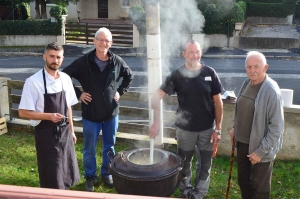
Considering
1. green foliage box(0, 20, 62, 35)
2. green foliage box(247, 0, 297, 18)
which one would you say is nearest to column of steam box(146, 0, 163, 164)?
green foliage box(0, 20, 62, 35)

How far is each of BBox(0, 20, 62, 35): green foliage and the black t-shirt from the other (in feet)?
55.0

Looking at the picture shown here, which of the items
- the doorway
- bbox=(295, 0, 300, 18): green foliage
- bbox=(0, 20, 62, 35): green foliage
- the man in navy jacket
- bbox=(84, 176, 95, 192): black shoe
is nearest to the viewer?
the man in navy jacket

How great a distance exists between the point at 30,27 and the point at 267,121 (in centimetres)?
1863

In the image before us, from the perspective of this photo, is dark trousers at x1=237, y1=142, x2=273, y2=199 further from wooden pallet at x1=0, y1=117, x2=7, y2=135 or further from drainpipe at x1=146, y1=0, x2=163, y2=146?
wooden pallet at x1=0, y1=117, x2=7, y2=135

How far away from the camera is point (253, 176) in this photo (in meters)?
3.72

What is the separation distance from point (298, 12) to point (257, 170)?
25869 millimetres

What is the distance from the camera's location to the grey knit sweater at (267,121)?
3393 millimetres

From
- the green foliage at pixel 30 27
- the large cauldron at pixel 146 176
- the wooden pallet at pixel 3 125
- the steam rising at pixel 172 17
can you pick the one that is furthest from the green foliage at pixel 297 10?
the large cauldron at pixel 146 176

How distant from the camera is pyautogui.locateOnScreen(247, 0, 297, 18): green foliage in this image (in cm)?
2384

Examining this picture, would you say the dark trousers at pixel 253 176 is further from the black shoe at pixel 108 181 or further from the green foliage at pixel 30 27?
the green foliage at pixel 30 27

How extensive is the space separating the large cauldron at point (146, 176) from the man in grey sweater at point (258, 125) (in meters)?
0.74

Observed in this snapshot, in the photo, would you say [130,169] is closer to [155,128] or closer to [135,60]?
[155,128]

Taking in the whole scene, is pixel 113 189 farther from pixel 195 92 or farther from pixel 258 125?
pixel 258 125

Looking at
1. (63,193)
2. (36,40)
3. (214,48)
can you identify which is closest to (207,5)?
(214,48)
